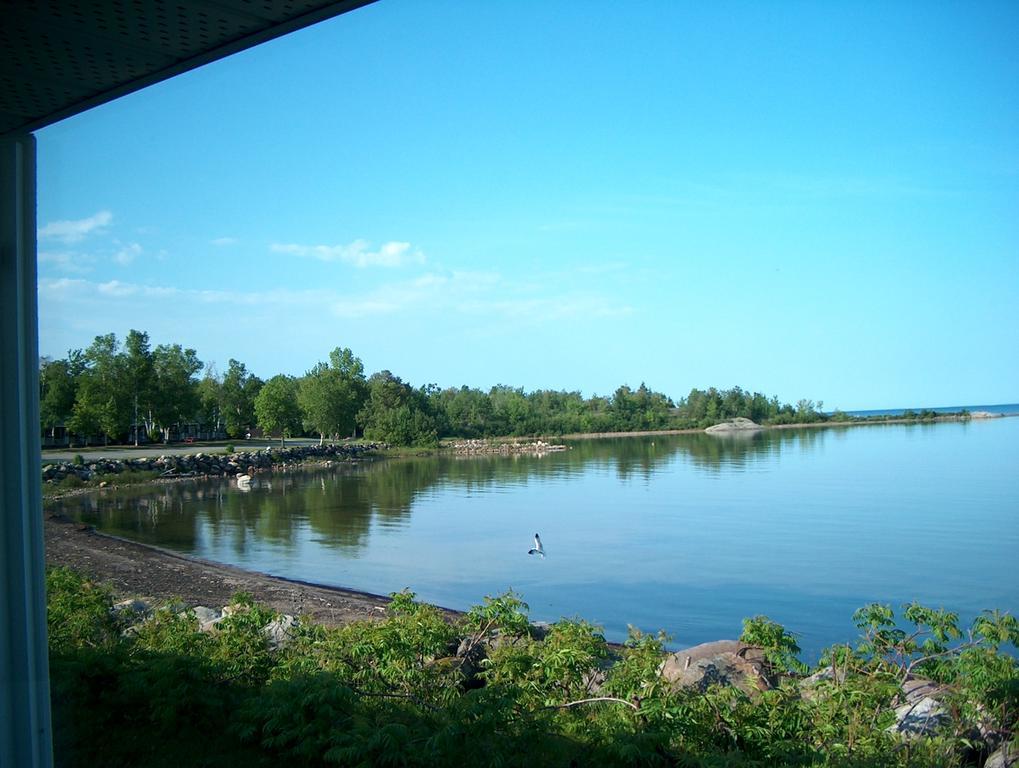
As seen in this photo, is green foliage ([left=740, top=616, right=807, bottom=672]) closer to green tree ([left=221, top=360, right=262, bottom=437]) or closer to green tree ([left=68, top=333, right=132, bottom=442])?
green tree ([left=68, top=333, right=132, bottom=442])

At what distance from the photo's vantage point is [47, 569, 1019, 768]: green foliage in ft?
12.9

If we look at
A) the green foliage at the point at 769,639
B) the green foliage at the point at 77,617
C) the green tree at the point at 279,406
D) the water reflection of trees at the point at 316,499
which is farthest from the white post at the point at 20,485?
the green tree at the point at 279,406

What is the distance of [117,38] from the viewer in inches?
99.9

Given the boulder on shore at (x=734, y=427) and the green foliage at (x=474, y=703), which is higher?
the green foliage at (x=474, y=703)

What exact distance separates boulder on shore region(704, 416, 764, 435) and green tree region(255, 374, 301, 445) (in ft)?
152

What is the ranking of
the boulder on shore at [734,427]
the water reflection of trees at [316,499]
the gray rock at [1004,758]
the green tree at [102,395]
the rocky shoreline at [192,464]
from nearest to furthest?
the gray rock at [1004,758]
the water reflection of trees at [316,499]
the green tree at [102,395]
the rocky shoreline at [192,464]
the boulder on shore at [734,427]

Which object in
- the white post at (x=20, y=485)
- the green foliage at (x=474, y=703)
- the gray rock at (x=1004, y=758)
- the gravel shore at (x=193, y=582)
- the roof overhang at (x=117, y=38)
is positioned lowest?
the gravel shore at (x=193, y=582)

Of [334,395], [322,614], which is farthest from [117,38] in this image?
[334,395]


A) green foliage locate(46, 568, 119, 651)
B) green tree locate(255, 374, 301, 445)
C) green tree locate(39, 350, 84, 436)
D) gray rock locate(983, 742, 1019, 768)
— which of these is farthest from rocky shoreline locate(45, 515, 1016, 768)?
green tree locate(255, 374, 301, 445)

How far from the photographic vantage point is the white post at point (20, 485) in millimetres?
2775

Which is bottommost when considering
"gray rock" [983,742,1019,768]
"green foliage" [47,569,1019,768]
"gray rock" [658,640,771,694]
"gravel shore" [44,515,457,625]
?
"gravel shore" [44,515,457,625]

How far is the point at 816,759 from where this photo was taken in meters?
3.71

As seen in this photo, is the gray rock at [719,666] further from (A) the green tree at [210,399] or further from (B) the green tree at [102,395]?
(A) the green tree at [210,399]

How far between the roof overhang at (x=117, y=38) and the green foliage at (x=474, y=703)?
8.91 feet
